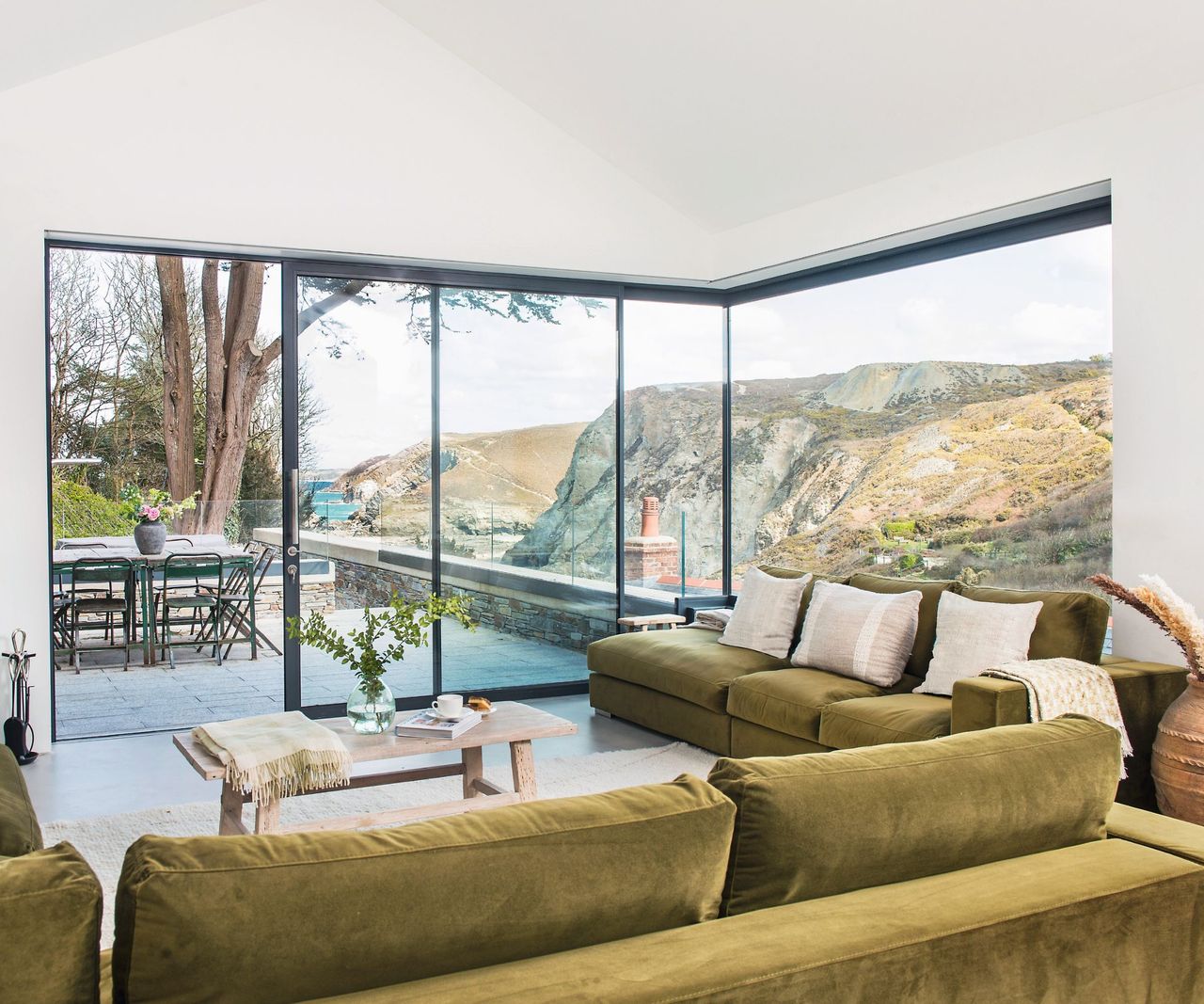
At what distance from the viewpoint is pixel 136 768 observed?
192 inches

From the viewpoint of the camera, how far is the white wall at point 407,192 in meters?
4.18

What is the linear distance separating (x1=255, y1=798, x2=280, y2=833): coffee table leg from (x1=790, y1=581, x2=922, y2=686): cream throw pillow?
8.17ft

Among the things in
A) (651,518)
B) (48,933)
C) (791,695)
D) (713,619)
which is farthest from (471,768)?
(651,518)

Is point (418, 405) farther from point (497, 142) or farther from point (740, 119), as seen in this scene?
point (740, 119)

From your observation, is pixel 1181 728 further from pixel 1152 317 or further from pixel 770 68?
pixel 770 68

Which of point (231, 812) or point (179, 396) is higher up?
point (179, 396)

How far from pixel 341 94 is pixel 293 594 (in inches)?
103

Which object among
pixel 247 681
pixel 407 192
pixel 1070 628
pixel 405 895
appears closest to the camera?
pixel 405 895

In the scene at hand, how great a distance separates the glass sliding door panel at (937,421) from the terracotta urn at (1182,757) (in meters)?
1.27

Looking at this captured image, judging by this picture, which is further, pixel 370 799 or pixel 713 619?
pixel 713 619

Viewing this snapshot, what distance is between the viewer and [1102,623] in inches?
159

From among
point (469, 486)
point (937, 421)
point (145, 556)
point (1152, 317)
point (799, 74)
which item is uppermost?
point (799, 74)

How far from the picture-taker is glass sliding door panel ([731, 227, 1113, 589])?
482 centimetres

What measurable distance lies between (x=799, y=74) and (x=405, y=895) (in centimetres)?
443
